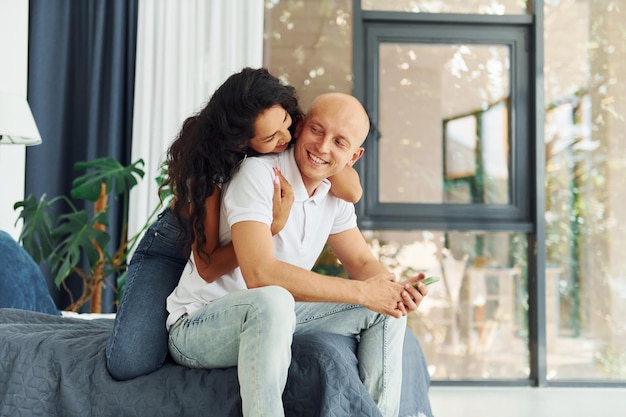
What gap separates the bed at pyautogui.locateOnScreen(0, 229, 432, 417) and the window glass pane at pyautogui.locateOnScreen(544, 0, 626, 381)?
2.65 metres

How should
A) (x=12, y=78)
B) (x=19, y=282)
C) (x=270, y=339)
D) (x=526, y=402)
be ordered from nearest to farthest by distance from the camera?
(x=270, y=339) < (x=19, y=282) < (x=526, y=402) < (x=12, y=78)

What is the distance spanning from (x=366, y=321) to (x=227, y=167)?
47 cm

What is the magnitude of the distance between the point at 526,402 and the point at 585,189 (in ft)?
3.93

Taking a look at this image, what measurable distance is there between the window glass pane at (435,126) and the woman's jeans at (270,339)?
90.8 inches

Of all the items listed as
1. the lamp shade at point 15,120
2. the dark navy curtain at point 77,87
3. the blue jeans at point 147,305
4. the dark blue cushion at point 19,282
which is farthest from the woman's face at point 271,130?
the dark navy curtain at point 77,87

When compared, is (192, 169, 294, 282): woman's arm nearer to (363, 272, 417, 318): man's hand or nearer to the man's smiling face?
the man's smiling face

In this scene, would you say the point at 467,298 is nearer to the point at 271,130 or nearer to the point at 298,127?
the point at 298,127

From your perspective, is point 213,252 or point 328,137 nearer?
point 213,252

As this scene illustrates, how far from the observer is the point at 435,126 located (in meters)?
4.22

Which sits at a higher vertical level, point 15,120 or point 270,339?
point 15,120

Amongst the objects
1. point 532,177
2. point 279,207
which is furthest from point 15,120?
point 532,177

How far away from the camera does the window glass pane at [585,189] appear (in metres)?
4.21

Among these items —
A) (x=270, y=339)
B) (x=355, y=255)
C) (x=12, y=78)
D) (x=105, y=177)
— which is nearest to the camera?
(x=270, y=339)

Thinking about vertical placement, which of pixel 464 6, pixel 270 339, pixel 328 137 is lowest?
pixel 270 339
